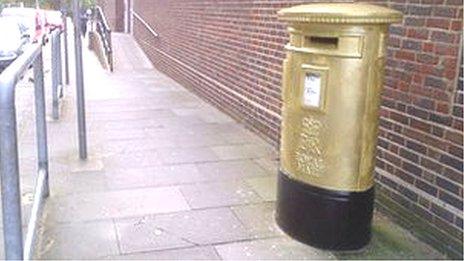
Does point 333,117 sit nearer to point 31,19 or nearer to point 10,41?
point 10,41

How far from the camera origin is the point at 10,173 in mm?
2693

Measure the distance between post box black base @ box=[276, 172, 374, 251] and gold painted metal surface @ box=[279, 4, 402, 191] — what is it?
7 centimetres

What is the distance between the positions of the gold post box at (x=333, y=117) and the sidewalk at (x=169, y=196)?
0.66 feet

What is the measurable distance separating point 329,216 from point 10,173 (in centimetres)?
185

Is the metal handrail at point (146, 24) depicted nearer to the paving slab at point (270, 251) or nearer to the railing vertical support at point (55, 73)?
the railing vertical support at point (55, 73)

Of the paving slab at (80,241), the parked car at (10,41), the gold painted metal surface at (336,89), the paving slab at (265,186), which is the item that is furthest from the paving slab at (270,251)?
the parked car at (10,41)

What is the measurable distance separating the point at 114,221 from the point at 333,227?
1501 mm

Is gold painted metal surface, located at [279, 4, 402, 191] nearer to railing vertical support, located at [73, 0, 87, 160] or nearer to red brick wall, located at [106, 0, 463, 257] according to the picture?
red brick wall, located at [106, 0, 463, 257]

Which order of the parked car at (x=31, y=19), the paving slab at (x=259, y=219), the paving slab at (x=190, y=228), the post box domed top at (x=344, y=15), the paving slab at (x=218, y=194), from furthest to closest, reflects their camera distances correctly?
the parked car at (x=31, y=19), the paving slab at (x=218, y=194), the paving slab at (x=259, y=219), the paving slab at (x=190, y=228), the post box domed top at (x=344, y=15)

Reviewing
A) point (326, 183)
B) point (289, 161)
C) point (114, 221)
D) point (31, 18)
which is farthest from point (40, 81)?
point (31, 18)

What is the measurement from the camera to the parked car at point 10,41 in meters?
14.4

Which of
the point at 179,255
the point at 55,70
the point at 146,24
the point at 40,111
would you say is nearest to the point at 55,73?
the point at 55,70

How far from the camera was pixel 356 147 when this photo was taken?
137 inches

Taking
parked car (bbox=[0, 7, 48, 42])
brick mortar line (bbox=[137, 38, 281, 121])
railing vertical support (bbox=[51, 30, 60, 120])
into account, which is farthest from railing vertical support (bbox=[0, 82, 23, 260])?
parked car (bbox=[0, 7, 48, 42])
